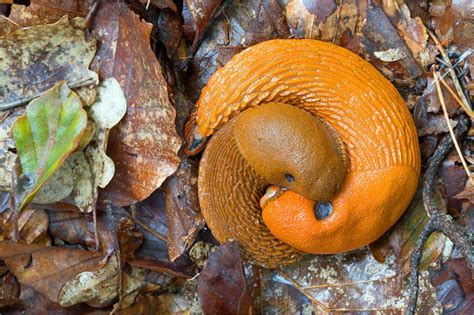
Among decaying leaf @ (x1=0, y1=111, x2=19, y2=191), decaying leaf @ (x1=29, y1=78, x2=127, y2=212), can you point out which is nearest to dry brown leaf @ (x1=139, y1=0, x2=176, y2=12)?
decaying leaf @ (x1=29, y1=78, x2=127, y2=212)

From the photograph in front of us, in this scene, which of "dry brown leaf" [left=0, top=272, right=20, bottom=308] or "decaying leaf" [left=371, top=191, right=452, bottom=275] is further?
"decaying leaf" [left=371, top=191, right=452, bottom=275]

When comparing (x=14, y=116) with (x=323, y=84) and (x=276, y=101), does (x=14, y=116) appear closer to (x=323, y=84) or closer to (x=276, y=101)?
(x=276, y=101)

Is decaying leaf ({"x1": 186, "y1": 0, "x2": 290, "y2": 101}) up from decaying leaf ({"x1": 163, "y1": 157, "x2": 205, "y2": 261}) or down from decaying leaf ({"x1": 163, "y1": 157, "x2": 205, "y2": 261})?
up

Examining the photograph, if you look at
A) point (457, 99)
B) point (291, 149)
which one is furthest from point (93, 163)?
point (457, 99)

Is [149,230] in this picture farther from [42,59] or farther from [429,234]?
[429,234]

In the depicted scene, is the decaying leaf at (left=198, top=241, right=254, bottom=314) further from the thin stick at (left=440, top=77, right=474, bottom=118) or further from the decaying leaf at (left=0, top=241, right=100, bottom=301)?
the thin stick at (left=440, top=77, right=474, bottom=118)

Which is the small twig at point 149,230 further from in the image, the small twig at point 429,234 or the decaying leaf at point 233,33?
the small twig at point 429,234
